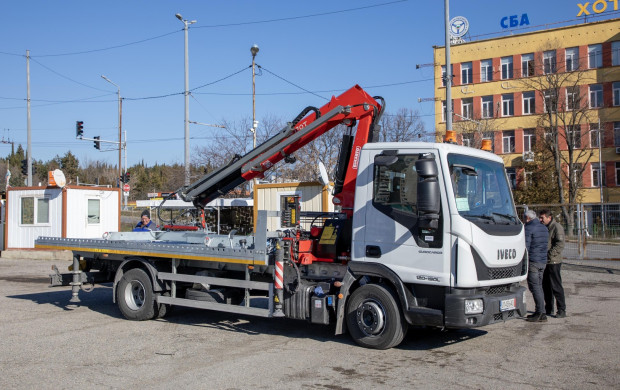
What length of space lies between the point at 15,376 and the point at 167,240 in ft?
15.9

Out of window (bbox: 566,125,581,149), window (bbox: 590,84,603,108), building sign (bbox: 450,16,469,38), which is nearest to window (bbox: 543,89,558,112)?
window (bbox: 566,125,581,149)

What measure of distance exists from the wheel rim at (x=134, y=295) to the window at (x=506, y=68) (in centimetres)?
4147

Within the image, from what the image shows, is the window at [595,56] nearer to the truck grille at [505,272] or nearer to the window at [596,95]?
the window at [596,95]

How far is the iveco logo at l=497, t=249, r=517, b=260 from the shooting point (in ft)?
24.5

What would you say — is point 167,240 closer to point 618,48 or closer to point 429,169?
point 429,169

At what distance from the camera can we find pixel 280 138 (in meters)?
9.73

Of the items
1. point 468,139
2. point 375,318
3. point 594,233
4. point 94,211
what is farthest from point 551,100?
point 375,318

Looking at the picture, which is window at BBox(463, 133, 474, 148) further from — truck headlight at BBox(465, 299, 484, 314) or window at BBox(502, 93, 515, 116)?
truck headlight at BBox(465, 299, 484, 314)

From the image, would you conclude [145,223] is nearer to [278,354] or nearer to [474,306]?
[278,354]

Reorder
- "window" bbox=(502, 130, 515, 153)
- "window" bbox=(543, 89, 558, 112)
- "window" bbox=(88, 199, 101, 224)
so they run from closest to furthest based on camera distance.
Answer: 1. "window" bbox=(88, 199, 101, 224)
2. "window" bbox=(543, 89, 558, 112)
3. "window" bbox=(502, 130, 515, 153)

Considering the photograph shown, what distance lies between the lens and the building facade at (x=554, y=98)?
1660 inches

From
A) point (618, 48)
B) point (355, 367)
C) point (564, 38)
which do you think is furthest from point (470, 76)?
point (355, 367)

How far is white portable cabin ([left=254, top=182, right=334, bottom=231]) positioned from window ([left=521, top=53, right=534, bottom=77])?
30940 mm

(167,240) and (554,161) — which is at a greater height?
(554,161)
